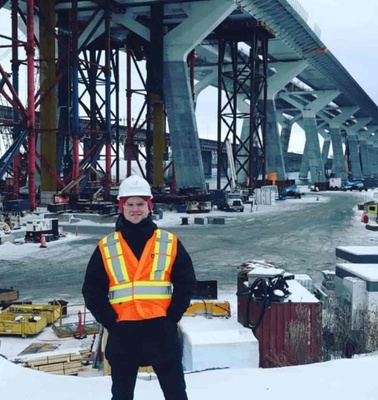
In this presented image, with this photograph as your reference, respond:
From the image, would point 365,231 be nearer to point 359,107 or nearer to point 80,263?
point 80,263

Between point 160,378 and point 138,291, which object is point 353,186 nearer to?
point 160,378

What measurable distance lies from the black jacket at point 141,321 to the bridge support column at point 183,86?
38.0 metres

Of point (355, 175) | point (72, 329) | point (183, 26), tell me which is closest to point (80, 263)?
point (72, 329)

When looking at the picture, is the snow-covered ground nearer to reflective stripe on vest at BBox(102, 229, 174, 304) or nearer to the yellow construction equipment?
reflective stripe on vest at BBox(102, 229, 174, 304)

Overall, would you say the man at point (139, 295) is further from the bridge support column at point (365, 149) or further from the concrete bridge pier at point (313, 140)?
the bridge support column at point (365, 149)

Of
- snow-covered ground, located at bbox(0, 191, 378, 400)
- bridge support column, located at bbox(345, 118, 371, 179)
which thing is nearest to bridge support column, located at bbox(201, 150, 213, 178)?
bridge support column, located at bbox(345, 118, 371, 179)

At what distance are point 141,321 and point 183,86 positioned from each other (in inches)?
1524


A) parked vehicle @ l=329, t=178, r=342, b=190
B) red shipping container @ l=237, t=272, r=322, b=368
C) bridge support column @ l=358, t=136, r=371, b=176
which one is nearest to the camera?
red shipping container @ l=237, t=272, r=322, b=368

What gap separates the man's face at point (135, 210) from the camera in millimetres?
4230

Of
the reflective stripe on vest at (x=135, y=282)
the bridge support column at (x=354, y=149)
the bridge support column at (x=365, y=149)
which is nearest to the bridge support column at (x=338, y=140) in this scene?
the bridge support column at (x=354, y=149)

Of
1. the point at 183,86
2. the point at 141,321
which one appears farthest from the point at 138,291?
the point at 183,86

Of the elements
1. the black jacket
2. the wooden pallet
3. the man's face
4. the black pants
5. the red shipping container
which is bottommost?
the wooden pallet

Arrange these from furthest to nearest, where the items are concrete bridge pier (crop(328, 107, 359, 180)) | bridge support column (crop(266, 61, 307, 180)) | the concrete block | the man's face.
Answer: concrete bridge pier (crop(328, 107, 359, 180)), bridge support column (crop(266, 61, 307, 180)), the concrete block, the man's face

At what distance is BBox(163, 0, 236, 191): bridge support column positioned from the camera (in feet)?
136
